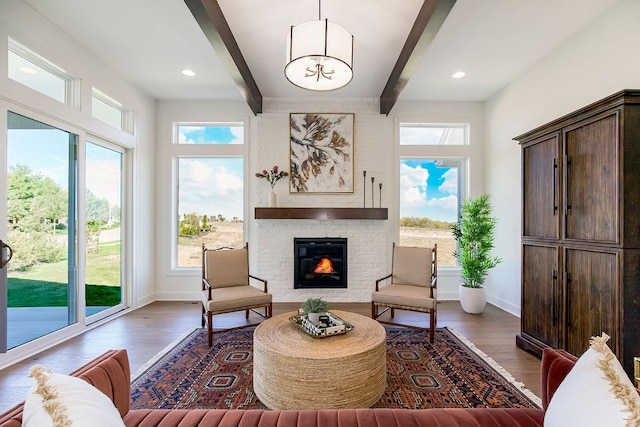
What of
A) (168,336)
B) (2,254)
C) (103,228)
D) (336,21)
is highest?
(336,21)

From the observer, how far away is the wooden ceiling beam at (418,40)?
94.1 inches

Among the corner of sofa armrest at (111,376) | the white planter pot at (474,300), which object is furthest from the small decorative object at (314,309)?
the white planter pot at (474,300)

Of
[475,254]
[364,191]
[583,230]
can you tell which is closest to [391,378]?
[583,230]

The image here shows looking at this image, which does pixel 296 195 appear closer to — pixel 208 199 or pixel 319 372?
pixel 208 199

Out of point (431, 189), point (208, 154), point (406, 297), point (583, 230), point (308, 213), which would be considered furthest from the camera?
point (431, 189)

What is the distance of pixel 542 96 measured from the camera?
3656mm

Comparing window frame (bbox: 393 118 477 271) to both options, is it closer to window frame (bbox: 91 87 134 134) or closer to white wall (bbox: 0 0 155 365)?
white wall (bbox: 0 0 155 365)

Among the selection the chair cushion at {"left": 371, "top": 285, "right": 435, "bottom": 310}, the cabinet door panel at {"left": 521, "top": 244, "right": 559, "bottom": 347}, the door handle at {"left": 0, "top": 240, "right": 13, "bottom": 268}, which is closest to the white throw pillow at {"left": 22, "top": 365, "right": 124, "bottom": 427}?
the door handle at {"left": 0, "top": 240, "right": 13, "bottom": 268}

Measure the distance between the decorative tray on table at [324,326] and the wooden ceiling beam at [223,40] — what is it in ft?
8.23

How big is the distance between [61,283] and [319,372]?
301 centimetres

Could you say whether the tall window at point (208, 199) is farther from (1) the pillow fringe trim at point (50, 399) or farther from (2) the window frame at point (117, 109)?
(1) the pillow fringe trim at point (50, 399)

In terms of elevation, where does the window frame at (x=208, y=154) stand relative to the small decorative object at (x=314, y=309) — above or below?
above

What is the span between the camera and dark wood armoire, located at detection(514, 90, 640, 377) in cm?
212

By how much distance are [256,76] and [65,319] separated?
351 cm
